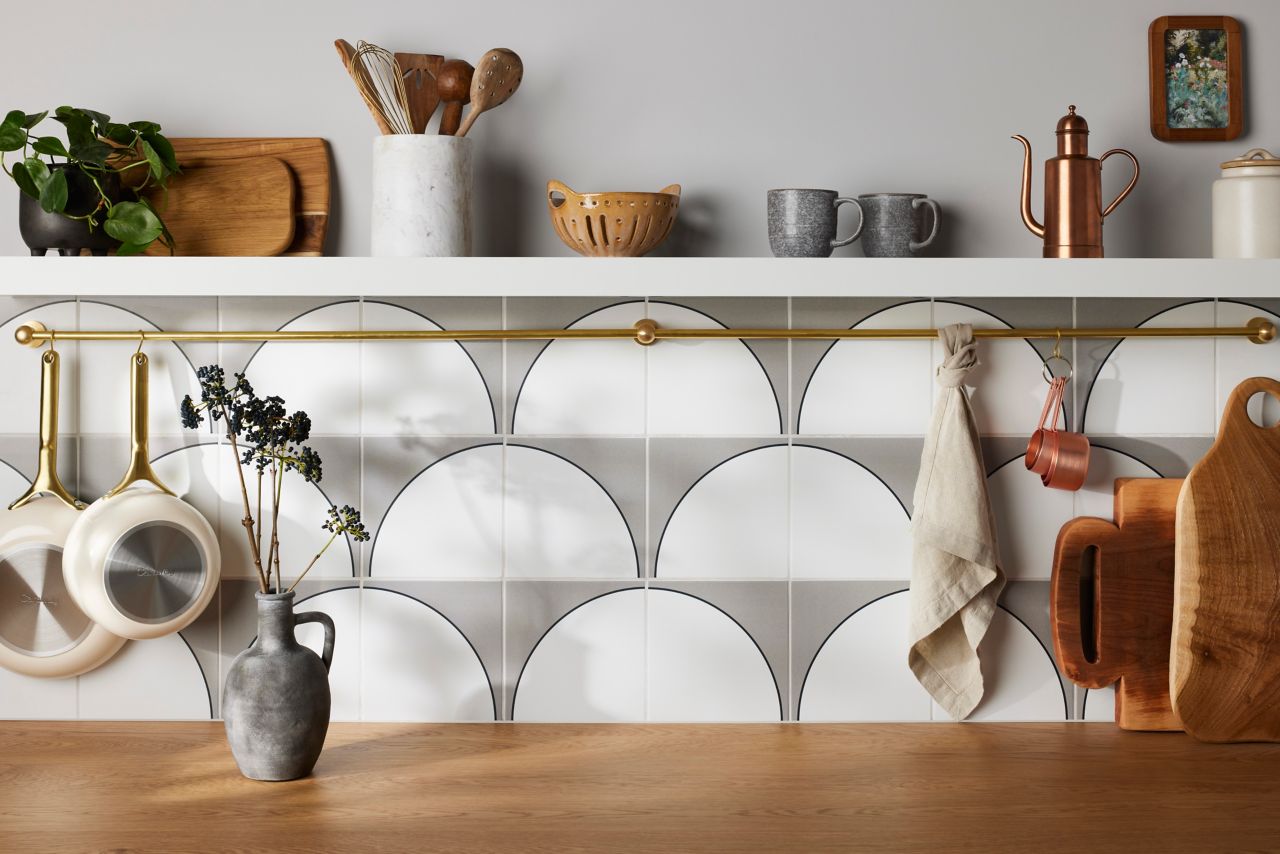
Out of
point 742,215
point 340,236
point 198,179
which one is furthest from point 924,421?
point 198,179

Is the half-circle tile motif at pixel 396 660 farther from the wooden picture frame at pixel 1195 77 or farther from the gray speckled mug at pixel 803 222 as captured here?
the wooden picture frame at pixel 1195 77

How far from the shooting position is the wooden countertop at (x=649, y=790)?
1.04 metres

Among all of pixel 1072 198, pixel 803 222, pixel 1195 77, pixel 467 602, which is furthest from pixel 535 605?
pixel 1195 77

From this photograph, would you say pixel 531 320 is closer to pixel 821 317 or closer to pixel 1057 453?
pixel 821 317

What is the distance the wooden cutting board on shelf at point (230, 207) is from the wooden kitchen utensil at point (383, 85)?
15 cm

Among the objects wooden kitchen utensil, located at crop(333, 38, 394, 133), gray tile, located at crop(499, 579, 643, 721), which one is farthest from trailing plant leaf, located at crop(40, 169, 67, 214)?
gray tile, located at crop(499, 579, 643, 721)

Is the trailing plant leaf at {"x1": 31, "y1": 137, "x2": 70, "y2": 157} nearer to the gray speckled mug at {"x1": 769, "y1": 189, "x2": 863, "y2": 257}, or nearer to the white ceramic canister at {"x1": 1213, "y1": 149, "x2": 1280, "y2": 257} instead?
the gray speckled mug at {"x1": 769, "y1": 189, "x2": 863, "y2": 257}

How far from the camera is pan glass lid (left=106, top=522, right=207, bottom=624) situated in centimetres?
130

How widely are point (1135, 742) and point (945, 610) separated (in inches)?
10.6

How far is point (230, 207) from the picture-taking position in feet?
4.38

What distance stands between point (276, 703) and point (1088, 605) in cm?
96

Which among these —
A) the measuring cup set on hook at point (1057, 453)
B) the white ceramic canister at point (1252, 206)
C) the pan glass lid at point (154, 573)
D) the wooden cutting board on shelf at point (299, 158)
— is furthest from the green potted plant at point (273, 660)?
the white ceramic canister at point (1252, 206)

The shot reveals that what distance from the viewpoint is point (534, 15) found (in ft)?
4.43

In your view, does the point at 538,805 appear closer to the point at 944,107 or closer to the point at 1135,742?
the point at 1135,742
